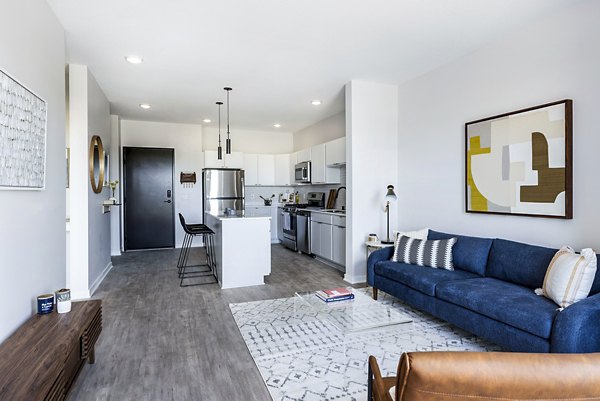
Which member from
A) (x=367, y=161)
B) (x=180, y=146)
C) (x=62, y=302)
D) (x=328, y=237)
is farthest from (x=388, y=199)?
(x=180, y=146)

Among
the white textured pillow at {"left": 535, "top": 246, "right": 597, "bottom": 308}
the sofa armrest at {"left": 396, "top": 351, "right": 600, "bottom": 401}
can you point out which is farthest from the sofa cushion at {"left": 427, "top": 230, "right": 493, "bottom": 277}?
the sofa armrest at {"left": 396, "top": 351, "right": 600, "bottom": 401}

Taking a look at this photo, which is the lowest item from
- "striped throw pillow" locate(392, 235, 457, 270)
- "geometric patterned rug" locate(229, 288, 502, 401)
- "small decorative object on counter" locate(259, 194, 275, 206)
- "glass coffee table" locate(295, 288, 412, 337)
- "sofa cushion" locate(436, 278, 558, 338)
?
"geometric patterned rug" locate(229, 288, 502, 401)

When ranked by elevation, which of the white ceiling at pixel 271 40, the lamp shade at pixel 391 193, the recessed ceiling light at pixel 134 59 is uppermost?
the white ceiling at pixel 271 40

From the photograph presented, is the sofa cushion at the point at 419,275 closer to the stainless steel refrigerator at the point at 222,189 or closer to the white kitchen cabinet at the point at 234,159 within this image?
the stainless steel refrigerator at the point at 222,189

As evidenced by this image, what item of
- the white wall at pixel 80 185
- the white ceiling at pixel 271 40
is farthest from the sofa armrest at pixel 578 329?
the white wall at pixel 80 185

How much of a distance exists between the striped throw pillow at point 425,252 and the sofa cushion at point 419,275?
8cm

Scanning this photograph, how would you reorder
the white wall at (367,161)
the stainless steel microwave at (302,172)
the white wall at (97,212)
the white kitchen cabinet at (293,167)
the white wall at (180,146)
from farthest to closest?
the white kitchen cabinet at (293,167) < the white wall at (180,146) < the stainless steel microwave at (302,172) < the white wall at (367,161) < the white wall at (97,212)

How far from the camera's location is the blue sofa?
2.00 meters

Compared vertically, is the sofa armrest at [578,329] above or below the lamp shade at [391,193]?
below

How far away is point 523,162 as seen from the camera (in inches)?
122

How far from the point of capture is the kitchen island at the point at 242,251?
4391 mm

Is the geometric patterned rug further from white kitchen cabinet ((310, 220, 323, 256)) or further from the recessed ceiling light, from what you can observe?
the recessed ceiling light

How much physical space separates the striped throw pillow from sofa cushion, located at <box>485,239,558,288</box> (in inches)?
14.7

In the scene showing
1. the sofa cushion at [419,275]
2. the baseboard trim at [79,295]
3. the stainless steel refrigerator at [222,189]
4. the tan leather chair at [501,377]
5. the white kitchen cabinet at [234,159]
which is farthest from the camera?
the white kitchen cabinet at [234,159]
